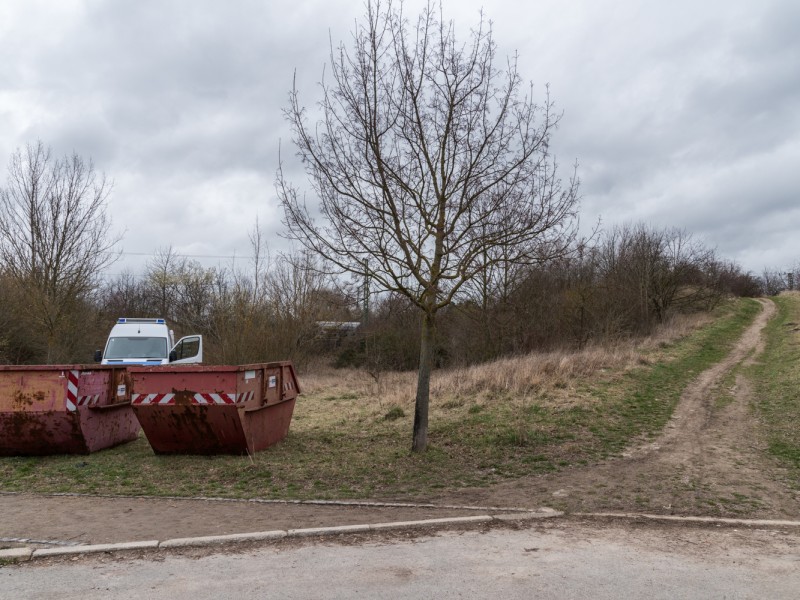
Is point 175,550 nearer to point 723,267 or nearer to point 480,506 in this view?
point 480,506

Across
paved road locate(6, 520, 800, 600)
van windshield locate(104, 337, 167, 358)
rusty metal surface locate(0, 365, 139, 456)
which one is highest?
van windshield locate(104, 337, 167, 358)

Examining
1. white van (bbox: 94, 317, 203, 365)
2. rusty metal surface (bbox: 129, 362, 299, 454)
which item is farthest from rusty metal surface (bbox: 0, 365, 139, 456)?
white van (bbox: 94, 317, 203, 365)

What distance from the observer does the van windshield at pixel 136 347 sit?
16.9m

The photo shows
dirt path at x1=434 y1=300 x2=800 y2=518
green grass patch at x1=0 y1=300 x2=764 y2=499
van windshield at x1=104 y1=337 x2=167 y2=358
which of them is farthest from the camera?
van windshield at x1=104 y1=337 x2=167 y2=358

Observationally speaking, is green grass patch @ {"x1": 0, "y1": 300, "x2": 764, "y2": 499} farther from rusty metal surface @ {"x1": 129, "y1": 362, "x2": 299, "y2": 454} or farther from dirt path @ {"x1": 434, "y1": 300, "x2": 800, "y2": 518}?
dirt path @ {"x1": 434, "y1": 300, "x2": 800, "y2": 518}

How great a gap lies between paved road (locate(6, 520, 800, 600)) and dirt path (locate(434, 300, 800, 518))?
103 centimetres

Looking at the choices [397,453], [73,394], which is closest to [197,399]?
[73,394]

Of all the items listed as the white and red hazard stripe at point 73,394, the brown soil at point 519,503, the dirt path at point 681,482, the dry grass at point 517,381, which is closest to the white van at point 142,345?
the dry grass at point 517,381

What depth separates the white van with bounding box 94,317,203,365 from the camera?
661 inches

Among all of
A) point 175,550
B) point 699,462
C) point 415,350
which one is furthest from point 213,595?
point 415,350

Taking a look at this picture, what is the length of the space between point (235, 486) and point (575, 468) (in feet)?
15.7

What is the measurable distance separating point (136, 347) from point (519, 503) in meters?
13.2

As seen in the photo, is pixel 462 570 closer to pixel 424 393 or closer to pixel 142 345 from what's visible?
pixel 424 393

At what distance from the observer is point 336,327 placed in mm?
32938
